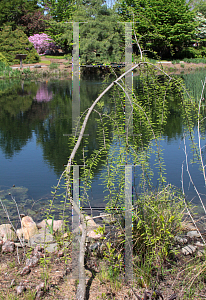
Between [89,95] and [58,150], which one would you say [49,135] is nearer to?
[58,150]

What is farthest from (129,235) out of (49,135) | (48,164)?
(49,135)

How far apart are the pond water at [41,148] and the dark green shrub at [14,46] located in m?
12.3

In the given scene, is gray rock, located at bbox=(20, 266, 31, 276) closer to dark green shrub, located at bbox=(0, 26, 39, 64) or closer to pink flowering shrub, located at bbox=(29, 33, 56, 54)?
dark green shrub, located at bbox=(0, 26, 39, 64)

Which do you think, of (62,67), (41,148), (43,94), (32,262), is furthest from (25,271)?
(62,67)

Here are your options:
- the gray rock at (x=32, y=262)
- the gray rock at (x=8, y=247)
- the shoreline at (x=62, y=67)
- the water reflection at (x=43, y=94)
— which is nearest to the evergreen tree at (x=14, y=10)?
the shoreline at (x=62, y=67)

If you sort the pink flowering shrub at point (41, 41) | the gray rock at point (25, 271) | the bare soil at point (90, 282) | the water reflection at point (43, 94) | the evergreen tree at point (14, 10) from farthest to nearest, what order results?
the evergreen tree at point (14, 10) < the pink flowering shrub at point (41, 41) < the water reflection at point (43, 94) < the gray rock at point (25, 271) < the bare soil at point (90, 282)

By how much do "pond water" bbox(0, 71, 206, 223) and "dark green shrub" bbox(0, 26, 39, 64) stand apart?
12263 millimetres

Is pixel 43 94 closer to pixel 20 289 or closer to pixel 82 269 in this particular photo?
pixel 20 289

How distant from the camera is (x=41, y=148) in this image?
6.77 meters

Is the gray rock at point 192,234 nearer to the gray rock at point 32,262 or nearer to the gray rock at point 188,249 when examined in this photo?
the gray rock at point 188,249

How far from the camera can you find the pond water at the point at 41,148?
14.5 ft

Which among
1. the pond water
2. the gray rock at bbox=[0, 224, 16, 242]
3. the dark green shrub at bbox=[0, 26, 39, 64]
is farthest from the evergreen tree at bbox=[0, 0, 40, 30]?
the gray rock at bbox=[0, 224, 16, 242]

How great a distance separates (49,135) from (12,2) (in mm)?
26453

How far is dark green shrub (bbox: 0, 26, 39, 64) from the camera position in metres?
24.1
